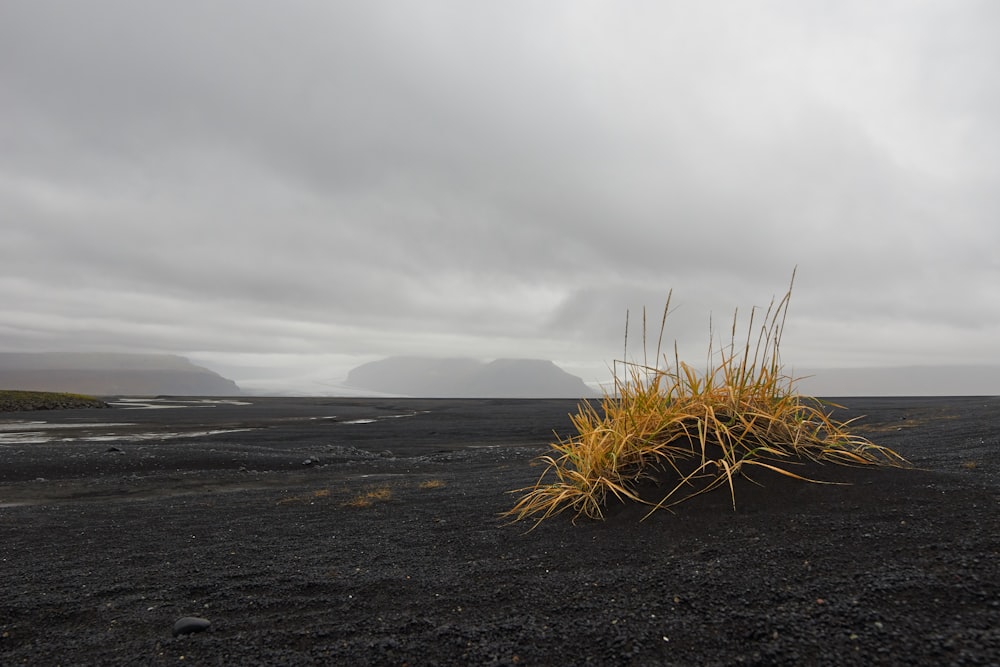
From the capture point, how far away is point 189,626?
3.13 meters

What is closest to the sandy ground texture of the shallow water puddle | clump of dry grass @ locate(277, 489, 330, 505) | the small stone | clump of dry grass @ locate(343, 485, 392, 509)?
the small stone

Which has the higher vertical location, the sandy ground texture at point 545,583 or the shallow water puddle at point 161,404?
the sandy ground texture at point 545,583

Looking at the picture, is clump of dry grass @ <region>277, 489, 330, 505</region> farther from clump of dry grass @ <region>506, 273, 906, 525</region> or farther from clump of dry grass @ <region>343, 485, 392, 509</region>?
clump of dry grass @ <region>506, 273, 906, 525</region>

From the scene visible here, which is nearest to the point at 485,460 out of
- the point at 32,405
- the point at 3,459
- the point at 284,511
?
the point at 284,511

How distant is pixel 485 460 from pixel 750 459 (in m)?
10.1

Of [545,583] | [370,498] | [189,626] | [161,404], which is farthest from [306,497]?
[161,404]

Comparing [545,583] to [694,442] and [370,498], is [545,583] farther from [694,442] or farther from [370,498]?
[370,498]

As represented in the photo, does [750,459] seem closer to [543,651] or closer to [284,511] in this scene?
[543,651]

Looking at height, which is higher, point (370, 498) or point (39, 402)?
point (370, 498)

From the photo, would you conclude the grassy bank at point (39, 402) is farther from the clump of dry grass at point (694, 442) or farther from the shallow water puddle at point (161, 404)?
the clump of dry grass at point (694, 442)

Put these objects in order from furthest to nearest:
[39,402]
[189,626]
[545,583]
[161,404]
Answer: [161,404] → [39,402] → [545,583] → [189,626]

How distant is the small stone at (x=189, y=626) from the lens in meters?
3.12

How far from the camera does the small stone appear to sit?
3117mm

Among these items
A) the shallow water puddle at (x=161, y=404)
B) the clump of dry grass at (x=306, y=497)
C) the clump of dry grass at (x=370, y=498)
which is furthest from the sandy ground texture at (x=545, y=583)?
the shallow water puddle at (x=161, y=404)
